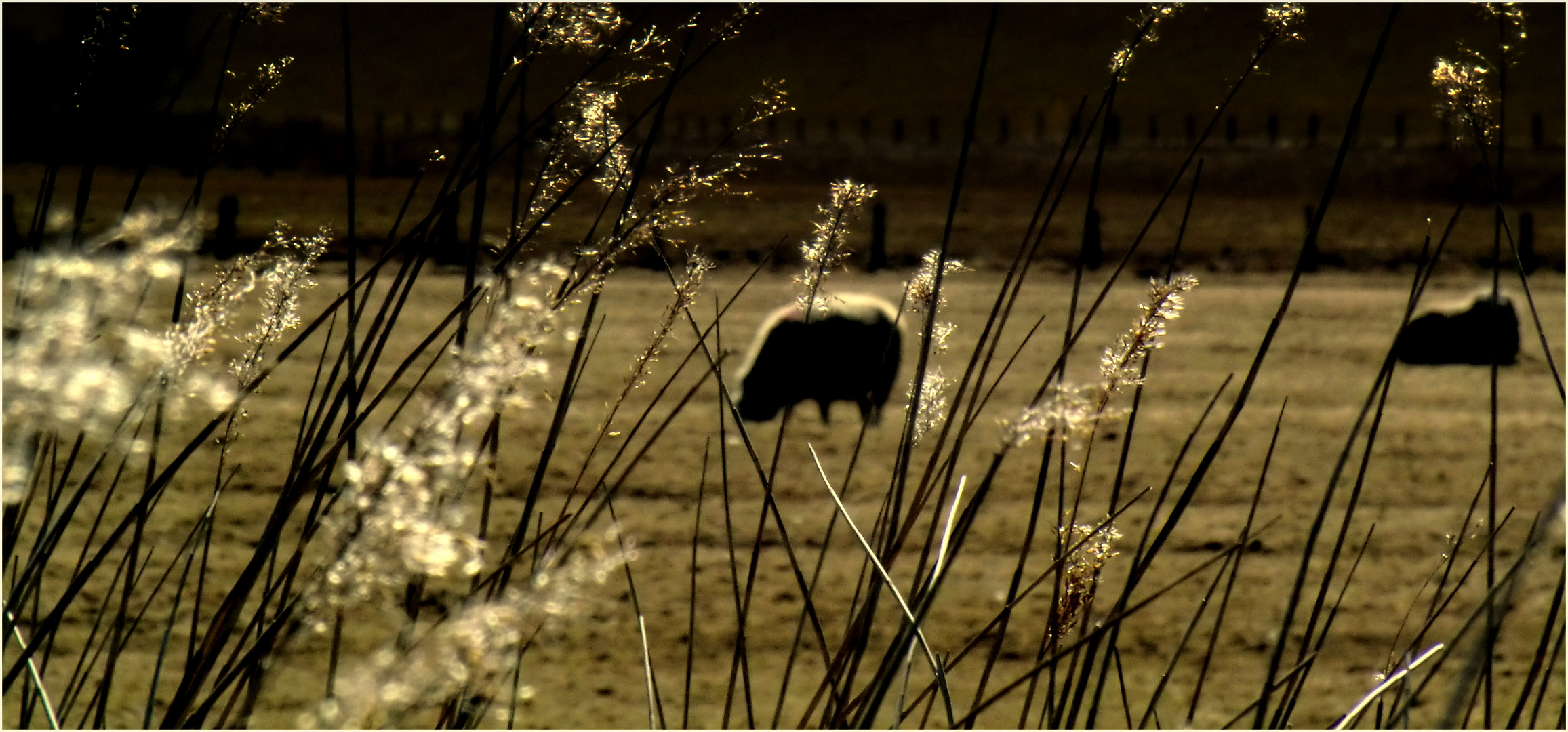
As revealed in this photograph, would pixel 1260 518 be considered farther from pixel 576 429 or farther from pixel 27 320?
pixel 27 320

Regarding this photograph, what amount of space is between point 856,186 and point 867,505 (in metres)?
2.62

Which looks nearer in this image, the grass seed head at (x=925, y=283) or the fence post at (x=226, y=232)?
the grass seed head at (x=925, y=283)

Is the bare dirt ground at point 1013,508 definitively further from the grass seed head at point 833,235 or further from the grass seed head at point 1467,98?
the grass seed head at point 1467,98

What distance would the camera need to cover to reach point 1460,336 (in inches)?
205

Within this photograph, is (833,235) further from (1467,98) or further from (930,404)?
(1467,98)

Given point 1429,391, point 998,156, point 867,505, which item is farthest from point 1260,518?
point 998,156

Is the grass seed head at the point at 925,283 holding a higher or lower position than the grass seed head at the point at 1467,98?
lower

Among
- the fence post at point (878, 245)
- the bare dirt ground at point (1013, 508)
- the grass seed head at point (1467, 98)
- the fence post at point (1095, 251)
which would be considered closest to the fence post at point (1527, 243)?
the bare dirt ground at point (1013, 508)

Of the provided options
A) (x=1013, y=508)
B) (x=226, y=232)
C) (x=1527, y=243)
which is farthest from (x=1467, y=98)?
(x=1527, y=243)

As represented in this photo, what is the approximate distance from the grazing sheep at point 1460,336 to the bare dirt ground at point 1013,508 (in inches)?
6.1

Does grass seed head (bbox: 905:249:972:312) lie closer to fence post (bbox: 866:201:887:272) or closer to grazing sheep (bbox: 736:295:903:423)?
grazing sheep (bbox: 736:295:903:423)

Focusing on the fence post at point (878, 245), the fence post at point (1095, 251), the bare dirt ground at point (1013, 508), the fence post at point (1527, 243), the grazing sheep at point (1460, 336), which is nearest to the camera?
the bare dirt ground at point (1013, 508)

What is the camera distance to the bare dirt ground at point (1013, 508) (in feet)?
8.23

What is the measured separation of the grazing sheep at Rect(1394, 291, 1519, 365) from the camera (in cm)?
516
